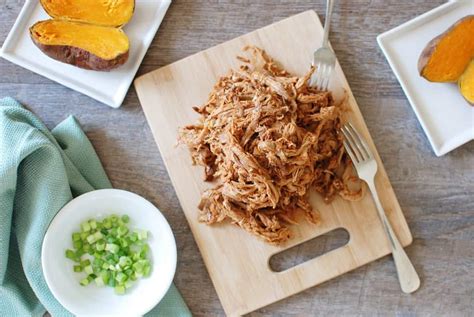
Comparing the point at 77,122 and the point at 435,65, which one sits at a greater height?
the point at 435,65

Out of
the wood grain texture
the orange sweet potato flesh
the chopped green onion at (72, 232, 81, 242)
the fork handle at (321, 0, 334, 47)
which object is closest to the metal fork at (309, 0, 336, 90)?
the fork handle at (321, 0, 334, 47)

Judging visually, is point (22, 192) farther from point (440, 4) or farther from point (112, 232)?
point (440, 4)

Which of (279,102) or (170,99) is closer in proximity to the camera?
(279,102)

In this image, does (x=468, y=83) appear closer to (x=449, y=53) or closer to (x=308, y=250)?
(x=449, y=53)

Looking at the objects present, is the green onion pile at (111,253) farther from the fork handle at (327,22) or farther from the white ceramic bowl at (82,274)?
the fork handle at (327,22)

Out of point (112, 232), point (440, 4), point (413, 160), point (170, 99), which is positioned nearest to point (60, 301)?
point (112, 232)

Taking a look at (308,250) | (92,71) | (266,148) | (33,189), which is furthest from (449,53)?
(33,189)
